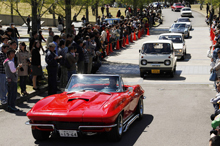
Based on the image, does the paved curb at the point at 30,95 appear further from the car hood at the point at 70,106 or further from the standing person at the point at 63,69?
the car hood at the point at 70,106

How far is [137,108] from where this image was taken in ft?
34.6

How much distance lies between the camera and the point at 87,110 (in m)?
8.23

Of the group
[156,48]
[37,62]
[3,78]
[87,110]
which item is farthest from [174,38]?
[87,110]

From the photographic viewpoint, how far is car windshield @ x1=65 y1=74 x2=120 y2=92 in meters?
9.89

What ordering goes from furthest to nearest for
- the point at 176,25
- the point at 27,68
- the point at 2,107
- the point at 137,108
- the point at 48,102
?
the point at 176,25, the point at 27,68, the point at 2,107, the point at 137,108, the point at 48,102

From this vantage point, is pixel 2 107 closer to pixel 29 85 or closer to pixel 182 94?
pixel 29 85

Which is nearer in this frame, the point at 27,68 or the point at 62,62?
the point at 27,68

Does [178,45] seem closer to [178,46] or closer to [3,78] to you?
[178,46]

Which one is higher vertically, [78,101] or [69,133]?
[78,101]

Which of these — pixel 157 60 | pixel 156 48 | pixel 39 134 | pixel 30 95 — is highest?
pixel 156 48

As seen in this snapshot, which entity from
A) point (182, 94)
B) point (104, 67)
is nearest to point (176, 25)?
point (104, 67)

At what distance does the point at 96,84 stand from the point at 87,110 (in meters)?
1.81

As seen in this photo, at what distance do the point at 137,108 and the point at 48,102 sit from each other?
2.59 metres

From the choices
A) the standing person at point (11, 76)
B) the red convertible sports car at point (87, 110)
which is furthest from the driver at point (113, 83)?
the standing person at point (11, 76)
